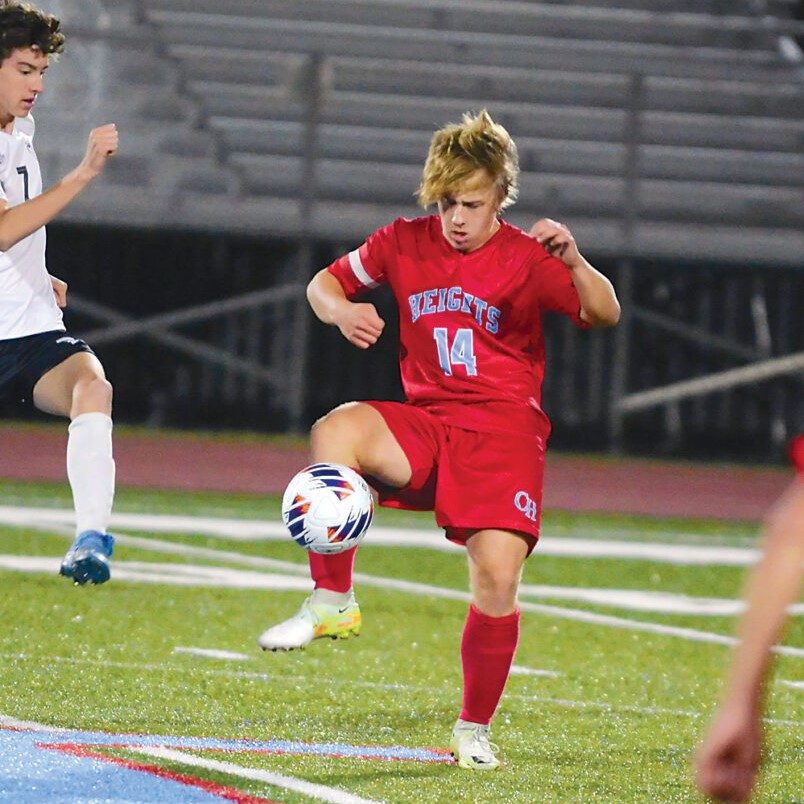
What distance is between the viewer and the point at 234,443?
1511 centimetres

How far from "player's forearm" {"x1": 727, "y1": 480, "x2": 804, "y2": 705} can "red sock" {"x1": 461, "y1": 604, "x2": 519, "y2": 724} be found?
2842 millimetres

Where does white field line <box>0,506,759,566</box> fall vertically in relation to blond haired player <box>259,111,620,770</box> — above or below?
below

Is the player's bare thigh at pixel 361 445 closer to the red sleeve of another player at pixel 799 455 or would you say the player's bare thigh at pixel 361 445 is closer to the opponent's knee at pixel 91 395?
the opponent's knee at pixel 91 395

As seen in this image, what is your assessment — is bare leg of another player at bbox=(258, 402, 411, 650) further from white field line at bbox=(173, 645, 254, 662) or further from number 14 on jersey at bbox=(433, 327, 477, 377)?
white field line at bbox=(173, 645, 254, 662)

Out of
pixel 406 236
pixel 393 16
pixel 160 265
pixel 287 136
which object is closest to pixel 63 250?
pixel 160 265

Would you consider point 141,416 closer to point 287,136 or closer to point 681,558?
point 287,136

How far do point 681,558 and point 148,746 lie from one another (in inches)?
248

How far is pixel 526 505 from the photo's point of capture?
194 inches

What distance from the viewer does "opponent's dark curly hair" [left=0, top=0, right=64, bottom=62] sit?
561 centimetres

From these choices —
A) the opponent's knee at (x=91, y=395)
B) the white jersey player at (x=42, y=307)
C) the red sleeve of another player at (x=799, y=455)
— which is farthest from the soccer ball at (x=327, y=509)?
the red sleeve of another player at (x=799, y=455)

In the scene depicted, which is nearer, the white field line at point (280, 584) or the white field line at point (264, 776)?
the white field line at point (264, 776)

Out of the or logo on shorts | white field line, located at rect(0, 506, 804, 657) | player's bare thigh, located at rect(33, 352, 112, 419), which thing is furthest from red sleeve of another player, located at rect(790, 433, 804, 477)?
white field line, located at rect(0, 506, 804, 657)

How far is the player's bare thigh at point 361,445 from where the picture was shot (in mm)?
4965

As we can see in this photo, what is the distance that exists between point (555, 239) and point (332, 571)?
41.8 inches
